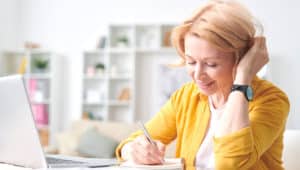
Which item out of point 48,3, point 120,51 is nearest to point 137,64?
point 120,51

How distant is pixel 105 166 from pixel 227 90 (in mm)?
468

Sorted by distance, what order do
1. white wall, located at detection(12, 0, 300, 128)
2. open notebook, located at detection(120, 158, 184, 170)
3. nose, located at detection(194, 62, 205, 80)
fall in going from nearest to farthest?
open notebook, located at detection(120, 158, 184, 170)
nose, located at detection(194, 62, 205, 80)
white wall, located at detection(12, 0, 300, 128)

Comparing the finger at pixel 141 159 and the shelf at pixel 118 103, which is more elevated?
the finger at pixel 141 159

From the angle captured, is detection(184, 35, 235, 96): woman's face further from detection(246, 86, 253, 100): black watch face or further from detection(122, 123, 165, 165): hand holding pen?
detection(122, 123, 165, 165): hand holding pen

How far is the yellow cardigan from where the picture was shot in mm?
1096

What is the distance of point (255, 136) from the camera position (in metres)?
1.14

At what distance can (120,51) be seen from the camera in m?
5.00

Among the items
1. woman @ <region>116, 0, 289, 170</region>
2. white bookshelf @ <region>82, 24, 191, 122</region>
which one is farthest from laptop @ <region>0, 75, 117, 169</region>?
white bookshelf @ <region>82, 24, 191, 122</region>

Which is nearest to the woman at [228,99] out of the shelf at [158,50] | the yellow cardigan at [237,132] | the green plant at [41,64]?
the yellow cardigan at [237,132]

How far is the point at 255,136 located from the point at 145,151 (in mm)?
296

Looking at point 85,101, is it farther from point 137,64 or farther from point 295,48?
point 295,48

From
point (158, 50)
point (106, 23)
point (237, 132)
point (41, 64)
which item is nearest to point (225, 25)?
point (237, 132)

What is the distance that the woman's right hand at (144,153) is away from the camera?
110 cm

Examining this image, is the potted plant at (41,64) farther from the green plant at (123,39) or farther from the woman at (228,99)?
the woman at (228,99)
